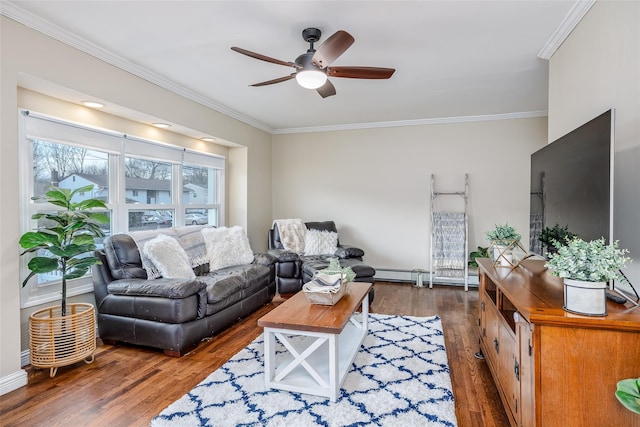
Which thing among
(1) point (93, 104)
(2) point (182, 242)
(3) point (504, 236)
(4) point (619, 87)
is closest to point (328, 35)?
(4) point (619, 87)

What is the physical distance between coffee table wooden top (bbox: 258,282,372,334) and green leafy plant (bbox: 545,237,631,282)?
3.88 ft

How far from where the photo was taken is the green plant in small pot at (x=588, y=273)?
1314mm

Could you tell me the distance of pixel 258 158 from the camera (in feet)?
18.2

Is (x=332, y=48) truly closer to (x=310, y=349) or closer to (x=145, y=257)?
(x=310, y=349)

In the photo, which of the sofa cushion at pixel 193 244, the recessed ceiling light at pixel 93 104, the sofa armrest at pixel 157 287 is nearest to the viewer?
the sofa armrest at pixel 157 287

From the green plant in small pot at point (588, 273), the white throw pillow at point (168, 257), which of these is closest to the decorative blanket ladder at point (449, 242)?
the white throw pillow at point (168, 257)

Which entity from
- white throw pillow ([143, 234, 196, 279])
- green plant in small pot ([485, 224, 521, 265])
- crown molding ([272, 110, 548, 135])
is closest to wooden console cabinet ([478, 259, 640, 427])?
green plant in small pot ([485, 224, 521, 265])

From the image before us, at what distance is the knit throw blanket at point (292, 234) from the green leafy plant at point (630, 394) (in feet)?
13.3

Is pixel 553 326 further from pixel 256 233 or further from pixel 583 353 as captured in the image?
pixel 256 233

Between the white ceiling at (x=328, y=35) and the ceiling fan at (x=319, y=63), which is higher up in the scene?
the white ceiling at (x=328, y=35)

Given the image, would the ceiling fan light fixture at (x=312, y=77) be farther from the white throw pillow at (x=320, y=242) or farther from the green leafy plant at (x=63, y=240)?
the white throw pillow at (x=320, y=242)

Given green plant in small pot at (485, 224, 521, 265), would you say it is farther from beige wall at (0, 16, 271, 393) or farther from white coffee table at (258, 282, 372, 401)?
beige wall at (0, 16, 271, 393)

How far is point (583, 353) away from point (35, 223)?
3.72 metres

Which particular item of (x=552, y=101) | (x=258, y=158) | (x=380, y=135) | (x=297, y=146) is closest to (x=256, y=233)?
(x=258, y=158)
